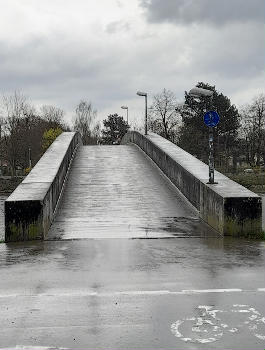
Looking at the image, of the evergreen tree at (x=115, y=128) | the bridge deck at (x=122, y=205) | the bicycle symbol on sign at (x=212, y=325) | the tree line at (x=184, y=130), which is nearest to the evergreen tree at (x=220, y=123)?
the tree line at (x=184, y=130)

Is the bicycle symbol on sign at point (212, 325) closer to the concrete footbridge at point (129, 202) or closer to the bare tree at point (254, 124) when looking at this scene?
the concrete footbridge at point (129, 202)

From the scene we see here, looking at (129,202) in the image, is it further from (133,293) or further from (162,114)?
(162,114)

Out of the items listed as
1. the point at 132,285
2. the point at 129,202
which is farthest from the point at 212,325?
the point at 129,202

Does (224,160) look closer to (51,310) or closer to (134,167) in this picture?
(134,167)

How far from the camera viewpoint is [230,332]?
17.0 ft

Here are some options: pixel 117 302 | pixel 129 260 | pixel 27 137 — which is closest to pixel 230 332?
pixel 117 302

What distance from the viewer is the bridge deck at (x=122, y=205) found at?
37.8 ft

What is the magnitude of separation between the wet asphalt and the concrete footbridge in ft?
0.31

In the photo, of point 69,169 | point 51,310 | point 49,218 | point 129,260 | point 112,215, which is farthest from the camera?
point 69,169

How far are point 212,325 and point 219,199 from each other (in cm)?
632

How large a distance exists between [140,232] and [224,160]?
61.1 metres

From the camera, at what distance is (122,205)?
1430 centimetres

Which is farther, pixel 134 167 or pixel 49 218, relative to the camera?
pixel 134 167

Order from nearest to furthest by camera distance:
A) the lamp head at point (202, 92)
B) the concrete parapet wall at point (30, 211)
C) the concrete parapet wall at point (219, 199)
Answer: the concrete parapet wall at point (30, 211) → the concrete parapet wall at point (219, 199) → the lamp head at point (202, 92)
